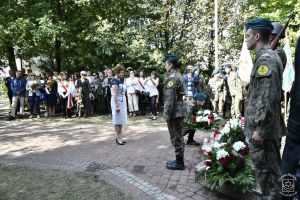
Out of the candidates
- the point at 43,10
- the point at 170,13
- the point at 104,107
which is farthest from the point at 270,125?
the point at 170,13

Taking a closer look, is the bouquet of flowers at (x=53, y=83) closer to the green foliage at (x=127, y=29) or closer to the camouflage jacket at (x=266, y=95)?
the green foliage at (x=127, y=29)

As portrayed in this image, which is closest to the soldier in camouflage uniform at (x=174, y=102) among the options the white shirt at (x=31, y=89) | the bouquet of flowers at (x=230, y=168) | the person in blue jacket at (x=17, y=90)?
the bouquet of flowers at (x=230, y=168)

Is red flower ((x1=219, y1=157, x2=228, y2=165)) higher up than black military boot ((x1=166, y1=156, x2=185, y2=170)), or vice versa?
red flower ((x1=219, y1=157, x2=228, y2=165))

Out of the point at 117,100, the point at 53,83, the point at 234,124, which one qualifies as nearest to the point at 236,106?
the point at 117,100

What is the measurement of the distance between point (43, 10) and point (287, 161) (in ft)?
50.8

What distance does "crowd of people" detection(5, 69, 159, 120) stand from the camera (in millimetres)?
13789

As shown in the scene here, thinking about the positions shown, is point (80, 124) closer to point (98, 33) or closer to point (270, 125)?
point (98, 33)

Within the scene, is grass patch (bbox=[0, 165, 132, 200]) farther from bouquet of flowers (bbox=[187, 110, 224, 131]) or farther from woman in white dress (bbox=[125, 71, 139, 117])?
woman in white dress (bbox=[125, 71, 139, 117])

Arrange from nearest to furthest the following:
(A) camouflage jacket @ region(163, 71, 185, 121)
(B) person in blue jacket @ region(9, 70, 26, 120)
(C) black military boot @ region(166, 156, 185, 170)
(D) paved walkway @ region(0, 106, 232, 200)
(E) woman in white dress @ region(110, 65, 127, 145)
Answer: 1. (D) paved walkway @ region(0, 106, 232, 200)
2. (A) camouflage jacket @ region(163, 71, 185, 121)
3. (C) black military boot @ region(166, 156, 185, 170)
4. (E) woman in white dress @ region(110, 65, 127, 145)
5. (B) person in blue jacket @ region(9, 70, 26, 120)

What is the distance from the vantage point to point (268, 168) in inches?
147

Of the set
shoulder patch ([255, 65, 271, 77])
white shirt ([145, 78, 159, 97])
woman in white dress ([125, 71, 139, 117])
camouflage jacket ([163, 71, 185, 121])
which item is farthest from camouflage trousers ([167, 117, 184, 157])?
woman in white dress ([125, 71, 139, 117])

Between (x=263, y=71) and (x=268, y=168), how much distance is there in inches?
43.0

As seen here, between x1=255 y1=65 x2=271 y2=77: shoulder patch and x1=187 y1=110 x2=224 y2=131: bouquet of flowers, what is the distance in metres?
4.18

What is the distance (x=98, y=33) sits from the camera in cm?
1588
